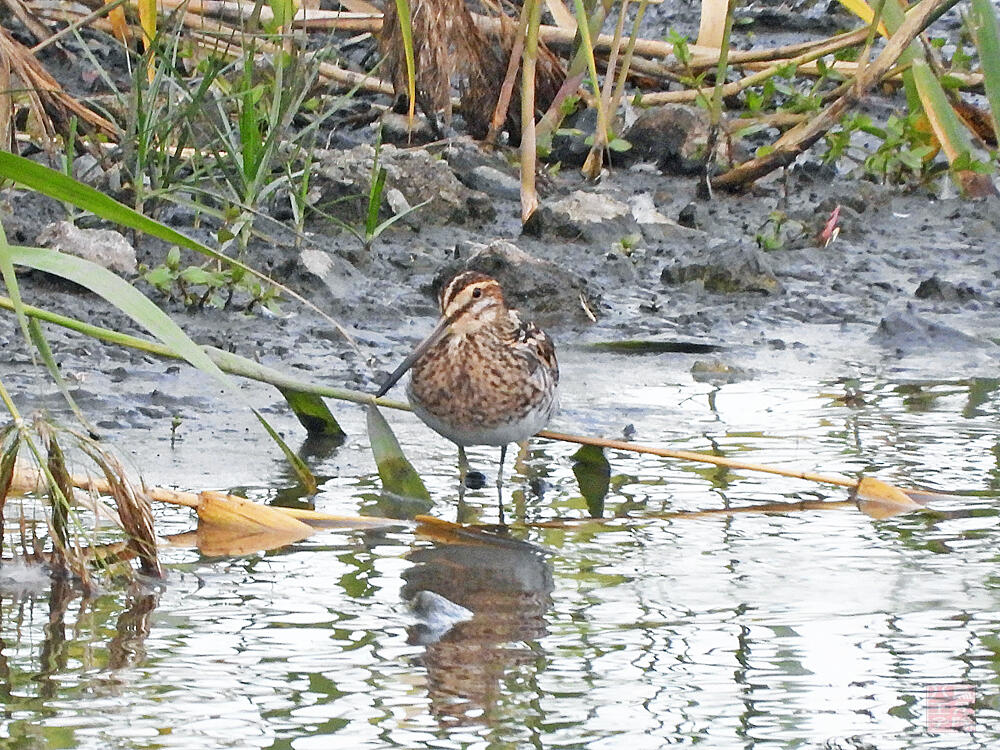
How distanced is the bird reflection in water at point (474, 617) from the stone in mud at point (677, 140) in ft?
15.4

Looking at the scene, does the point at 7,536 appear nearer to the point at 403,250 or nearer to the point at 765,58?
the point at 403,250

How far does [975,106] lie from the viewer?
855 centimetres

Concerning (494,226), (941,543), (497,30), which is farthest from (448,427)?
(497,30)

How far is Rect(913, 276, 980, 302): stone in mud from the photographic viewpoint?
281 inches

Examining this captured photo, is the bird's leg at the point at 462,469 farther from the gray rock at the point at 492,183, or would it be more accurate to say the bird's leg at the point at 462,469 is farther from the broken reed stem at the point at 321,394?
the gray rock at the point at 492,183

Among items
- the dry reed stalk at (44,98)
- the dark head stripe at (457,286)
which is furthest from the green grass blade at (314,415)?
the dry reed stalk at (44,98)

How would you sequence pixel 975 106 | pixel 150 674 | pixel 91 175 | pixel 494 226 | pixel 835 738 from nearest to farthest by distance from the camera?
pixel 835 738 < pixel 150 674 < pixel 91 175 < pixel 494 226 < pixel 975 106

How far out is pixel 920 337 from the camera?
648 cm

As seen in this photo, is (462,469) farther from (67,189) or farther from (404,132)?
(404,132)

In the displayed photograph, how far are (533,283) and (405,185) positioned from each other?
1180 mm

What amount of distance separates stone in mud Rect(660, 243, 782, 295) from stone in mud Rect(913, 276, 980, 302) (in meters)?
0.57

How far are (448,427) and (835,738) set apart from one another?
225 cm

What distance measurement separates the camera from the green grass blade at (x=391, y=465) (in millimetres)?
4445

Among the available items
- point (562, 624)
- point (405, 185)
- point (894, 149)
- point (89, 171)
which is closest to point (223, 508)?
point (562, 624)
